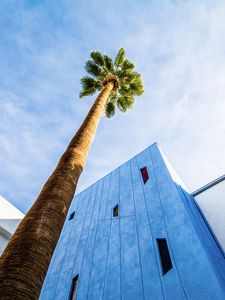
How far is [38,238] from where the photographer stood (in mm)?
3178

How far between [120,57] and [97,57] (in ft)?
5.05

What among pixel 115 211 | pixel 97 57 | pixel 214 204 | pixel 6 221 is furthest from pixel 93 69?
pixel 6 221

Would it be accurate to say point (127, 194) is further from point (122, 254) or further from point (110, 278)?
point (110, 278)

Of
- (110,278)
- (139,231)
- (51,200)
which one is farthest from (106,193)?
(51,200)

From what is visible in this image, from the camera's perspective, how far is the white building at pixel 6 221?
50.1ft

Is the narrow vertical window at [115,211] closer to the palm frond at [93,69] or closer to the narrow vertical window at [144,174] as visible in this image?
the narrow vertical window at [144,174]

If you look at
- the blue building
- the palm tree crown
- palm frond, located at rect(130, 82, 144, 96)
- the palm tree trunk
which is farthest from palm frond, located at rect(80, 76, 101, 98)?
the palm tree trunk

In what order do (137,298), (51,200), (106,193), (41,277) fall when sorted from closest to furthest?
(41,277), (51,200), (137,298), (106,193)

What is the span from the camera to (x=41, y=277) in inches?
113

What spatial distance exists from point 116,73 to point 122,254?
1063 cm

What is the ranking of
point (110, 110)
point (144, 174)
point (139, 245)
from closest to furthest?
1. point (139, 245)
2. point (144, 174)
3. point (110, 110)

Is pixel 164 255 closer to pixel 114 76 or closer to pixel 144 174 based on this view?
pixel 144 174

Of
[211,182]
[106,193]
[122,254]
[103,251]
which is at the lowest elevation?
[122,254]

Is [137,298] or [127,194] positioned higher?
[127,194]
